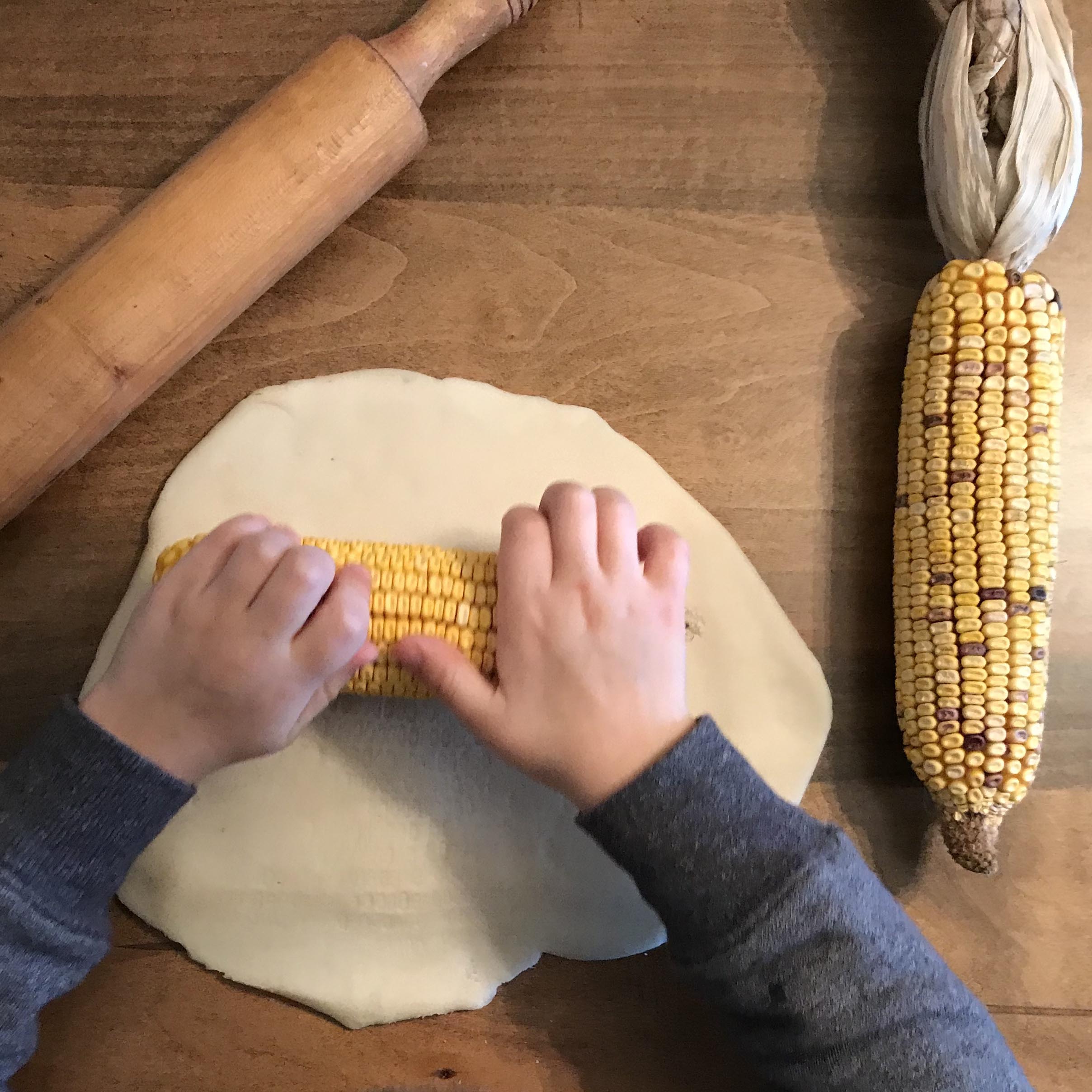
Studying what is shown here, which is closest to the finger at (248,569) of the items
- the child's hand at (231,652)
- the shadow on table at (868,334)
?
the child's hand at (231,652)

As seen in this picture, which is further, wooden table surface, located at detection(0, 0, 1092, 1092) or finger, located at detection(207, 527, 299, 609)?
wooden table surface, located at detection(0, 0, 1092, 1092)

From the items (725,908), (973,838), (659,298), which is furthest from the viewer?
(659,298)

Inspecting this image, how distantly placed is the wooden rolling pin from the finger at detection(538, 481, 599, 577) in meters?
0.39

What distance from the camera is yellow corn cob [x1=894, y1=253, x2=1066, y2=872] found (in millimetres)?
793

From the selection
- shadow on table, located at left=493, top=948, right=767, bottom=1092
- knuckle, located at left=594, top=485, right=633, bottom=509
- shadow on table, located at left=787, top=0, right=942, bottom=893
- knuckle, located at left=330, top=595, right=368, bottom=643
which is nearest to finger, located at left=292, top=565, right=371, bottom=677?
knuckle, located at left=330, top=595, right=368, bottom=643

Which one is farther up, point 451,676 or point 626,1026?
point 451,676

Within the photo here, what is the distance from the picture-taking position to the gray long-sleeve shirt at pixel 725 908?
0.70 meters

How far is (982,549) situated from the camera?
0.80m

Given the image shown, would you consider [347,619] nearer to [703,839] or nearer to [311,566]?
[311,566]

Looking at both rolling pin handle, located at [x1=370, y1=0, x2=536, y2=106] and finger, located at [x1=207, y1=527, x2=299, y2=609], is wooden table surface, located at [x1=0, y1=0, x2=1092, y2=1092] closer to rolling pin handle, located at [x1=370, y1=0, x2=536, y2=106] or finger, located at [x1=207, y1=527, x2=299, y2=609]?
rolling pin handle, located at [x1=370, y1=0, x2=536, y2=106]

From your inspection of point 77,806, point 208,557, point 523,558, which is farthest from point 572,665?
point 77,806

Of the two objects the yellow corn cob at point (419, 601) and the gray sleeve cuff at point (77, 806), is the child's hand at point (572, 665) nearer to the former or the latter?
the yellow corn cob at point (419, 601)

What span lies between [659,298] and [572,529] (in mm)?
332

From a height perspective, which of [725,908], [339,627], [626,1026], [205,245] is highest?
[205,245]
